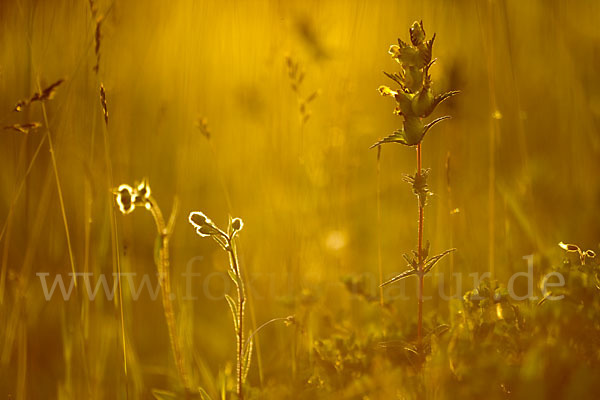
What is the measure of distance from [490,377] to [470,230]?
0.86 metres

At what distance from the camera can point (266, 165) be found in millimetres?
2746

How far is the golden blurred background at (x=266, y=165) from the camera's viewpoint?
73.4 inches

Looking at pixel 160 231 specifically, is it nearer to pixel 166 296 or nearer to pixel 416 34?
Result: pixel 166 296

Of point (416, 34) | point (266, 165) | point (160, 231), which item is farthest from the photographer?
point (266, 165)

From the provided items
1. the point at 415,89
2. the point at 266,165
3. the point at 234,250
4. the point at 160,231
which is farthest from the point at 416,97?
the point at 266,165

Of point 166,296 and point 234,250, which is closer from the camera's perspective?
point 234,250

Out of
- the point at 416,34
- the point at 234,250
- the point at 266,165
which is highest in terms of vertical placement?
the point at 266,165

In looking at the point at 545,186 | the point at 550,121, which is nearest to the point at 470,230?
the point at 545,186

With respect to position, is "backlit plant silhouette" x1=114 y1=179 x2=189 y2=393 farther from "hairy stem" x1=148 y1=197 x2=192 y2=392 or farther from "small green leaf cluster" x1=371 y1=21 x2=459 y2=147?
"small green leaf cluster" x1=371 y1=21 x2=459 y2=147

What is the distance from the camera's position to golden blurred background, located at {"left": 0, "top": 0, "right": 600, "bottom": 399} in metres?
1.86

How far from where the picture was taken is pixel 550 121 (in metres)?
2.59

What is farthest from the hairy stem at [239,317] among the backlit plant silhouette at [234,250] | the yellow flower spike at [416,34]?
the yellow flower spike at [416,34]

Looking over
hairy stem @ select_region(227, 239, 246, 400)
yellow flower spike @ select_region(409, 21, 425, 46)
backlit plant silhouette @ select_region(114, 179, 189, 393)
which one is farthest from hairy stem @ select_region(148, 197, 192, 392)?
yellow flower spike @ select_region(409, 21, 425, 46)

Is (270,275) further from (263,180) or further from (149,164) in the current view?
(149,164)
